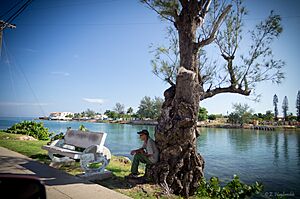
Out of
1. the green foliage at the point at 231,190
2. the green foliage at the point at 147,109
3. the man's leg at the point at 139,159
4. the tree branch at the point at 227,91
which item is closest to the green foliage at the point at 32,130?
the man's leg at the point at 139,159

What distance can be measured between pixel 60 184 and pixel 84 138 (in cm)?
255

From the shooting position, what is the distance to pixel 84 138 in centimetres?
728

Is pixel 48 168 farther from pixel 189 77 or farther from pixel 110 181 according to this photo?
pixel 189 77

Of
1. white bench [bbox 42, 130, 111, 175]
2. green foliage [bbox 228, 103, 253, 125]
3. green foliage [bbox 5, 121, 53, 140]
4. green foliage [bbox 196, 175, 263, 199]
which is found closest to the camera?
green foliage [bbox 196, 175, 263, 199]

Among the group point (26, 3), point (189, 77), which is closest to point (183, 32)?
point (189, 77)

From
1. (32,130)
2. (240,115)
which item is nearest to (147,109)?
(240,115)

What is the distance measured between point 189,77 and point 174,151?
211cm

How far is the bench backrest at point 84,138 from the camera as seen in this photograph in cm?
637

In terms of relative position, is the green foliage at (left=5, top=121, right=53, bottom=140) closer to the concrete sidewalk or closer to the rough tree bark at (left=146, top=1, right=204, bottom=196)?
the concrete sidewalk

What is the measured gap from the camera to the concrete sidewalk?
4.17m

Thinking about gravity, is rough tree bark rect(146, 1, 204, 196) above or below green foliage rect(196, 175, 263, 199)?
above

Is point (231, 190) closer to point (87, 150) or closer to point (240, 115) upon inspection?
point (87, 150)

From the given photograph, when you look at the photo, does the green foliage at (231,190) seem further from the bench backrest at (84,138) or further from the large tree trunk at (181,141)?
the bench backrest at (84,138)

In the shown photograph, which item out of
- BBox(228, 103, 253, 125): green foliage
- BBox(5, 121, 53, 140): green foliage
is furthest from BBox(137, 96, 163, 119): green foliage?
BBox(5, 121, 53, 140): green foliage
